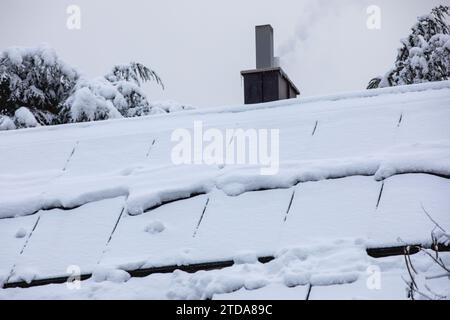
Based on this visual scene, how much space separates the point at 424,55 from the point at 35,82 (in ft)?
33.2

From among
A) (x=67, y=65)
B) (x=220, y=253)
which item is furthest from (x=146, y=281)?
(x=67, y=65)

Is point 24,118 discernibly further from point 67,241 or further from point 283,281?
point 283,281

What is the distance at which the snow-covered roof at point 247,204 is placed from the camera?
3.71 meters

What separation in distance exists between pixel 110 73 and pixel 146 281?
15.5 metres

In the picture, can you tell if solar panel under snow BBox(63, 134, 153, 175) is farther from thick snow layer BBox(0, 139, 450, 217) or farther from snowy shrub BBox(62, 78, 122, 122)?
snowy shrub BBox(62, 78, 122, 122)

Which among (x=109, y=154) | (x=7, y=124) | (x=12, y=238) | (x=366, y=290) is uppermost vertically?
(x=109, y=154)

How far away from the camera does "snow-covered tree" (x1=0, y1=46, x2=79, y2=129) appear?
1697cm

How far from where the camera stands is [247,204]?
438cm

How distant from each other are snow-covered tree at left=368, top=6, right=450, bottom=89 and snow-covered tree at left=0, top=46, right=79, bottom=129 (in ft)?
27.6

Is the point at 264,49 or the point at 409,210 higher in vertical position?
the point at 264,49

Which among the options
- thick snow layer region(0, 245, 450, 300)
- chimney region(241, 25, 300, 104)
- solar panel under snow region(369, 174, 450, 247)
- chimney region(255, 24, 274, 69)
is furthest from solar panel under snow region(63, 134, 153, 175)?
chimney region(255, 24, 274, 69)

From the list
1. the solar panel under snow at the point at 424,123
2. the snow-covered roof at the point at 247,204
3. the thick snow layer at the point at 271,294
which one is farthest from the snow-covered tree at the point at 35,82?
the thick snow layer at the point at 271,294

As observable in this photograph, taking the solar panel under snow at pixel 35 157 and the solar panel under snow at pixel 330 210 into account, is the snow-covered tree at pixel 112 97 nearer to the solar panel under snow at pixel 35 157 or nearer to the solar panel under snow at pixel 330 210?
the solar panel under snow at pixel 35 157

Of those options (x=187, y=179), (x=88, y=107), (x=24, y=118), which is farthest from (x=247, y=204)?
(x=24, y=118)
